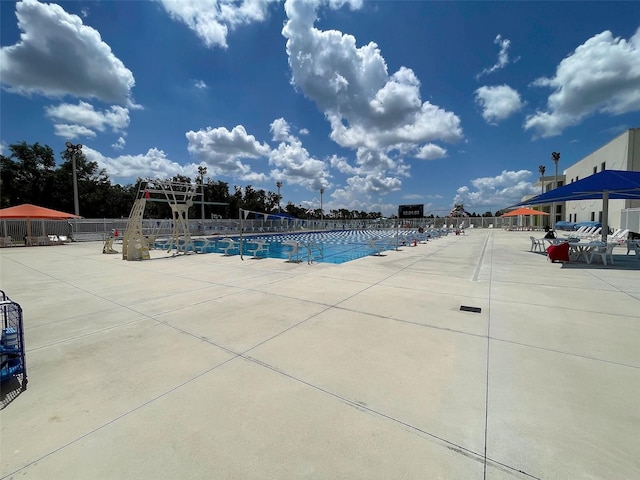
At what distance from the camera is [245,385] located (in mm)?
2768

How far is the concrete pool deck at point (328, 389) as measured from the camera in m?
1.90

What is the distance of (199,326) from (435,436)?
3.53 meters

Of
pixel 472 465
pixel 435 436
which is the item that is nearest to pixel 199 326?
pixel 435 436

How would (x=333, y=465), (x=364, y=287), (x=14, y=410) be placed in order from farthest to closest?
1. (x=364, y=287)
2. (x=14, y=410)
3. (x=333, y=465)

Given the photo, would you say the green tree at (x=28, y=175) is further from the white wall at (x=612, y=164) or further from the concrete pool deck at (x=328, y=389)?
the white wall at (x=612, y=164)

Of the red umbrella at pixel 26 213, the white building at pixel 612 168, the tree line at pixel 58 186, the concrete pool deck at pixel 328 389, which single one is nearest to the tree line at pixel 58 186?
the tree line at pixel 58 186

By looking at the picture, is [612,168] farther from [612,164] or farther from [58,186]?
[58,186]

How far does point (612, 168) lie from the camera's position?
2783 centimetres

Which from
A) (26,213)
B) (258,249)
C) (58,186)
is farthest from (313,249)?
(58,186)

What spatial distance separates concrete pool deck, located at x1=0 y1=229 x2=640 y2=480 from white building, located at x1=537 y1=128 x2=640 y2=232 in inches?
945

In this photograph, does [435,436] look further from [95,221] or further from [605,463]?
[95,221]

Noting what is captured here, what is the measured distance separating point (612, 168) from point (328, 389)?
3923cm

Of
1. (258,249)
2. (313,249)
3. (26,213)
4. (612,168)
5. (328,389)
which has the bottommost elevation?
(328,389)

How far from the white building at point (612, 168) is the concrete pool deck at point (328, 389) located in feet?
78.7
